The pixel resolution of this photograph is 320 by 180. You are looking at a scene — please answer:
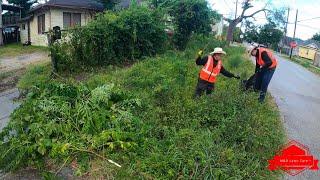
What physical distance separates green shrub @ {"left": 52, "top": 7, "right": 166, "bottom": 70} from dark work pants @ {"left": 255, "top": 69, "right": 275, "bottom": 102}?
241 inches

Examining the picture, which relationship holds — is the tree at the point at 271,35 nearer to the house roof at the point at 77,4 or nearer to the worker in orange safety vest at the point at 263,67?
the house roof at the point at 77,4

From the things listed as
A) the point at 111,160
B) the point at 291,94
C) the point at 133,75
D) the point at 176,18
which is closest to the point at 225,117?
the point at 111,160

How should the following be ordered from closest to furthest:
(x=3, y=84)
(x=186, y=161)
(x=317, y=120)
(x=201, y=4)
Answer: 1. (x=186, y=161)
2. (x=317, y=120)
3. (x=3, y=84)
4. (x=201, y=4)

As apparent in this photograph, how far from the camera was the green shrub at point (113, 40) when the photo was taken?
11.7m

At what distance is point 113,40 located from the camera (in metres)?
12.8

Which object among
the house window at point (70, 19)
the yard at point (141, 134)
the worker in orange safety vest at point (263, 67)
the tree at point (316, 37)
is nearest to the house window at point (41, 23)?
the house window at point (70, 19)

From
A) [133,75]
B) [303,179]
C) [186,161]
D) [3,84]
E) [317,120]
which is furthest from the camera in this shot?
[3,84]

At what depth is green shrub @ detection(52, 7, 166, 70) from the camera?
11734mm

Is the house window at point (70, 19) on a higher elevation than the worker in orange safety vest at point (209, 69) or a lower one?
higher

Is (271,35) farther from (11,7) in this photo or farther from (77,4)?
(77,4)

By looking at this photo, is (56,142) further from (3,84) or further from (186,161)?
(3,84)

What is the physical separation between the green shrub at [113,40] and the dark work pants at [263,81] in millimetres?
6120

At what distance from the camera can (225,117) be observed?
6.59 meters

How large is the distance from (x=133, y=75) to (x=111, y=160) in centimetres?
583
